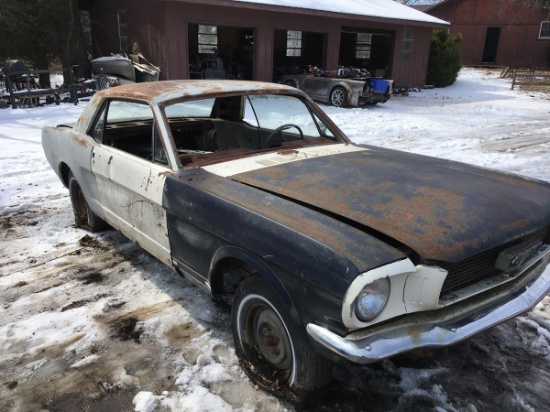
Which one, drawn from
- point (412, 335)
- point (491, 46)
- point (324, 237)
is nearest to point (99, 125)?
point (324, 237)

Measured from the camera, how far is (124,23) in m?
14.5

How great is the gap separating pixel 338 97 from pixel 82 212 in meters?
10.5

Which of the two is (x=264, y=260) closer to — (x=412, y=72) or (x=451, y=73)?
(x=412, y=72)

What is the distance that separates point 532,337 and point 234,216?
2.17m

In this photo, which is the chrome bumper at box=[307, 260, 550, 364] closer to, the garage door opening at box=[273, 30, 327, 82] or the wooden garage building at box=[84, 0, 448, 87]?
the wooden garage building at box=[84, 0, 448, 87]

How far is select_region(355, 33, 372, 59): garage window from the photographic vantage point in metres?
21.7

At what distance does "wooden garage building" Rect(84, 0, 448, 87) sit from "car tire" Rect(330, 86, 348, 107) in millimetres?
2589

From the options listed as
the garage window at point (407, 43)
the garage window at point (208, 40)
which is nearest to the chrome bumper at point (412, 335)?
the garage window at point (407, 43)

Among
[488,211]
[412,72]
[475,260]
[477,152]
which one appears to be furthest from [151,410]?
[412,72]

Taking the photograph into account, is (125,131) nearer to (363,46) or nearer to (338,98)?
(338,98)

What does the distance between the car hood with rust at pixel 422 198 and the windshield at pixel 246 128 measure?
580 mm

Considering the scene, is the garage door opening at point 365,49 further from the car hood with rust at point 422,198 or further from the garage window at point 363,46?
the car hood with rust at point 422,198

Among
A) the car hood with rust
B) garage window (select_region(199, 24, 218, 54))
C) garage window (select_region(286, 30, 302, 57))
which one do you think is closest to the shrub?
garage window (select_region(286, 30, 302, 57))

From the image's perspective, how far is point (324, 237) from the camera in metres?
2.05
